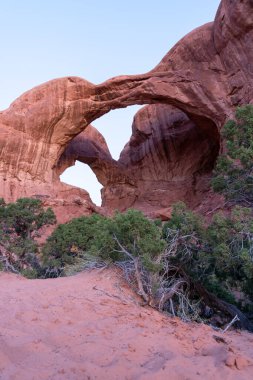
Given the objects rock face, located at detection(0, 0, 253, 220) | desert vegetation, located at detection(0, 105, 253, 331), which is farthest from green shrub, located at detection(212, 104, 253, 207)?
rock face, located at detection(0, 0, 253, 220)

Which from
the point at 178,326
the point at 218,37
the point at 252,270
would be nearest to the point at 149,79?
the point at 218,37

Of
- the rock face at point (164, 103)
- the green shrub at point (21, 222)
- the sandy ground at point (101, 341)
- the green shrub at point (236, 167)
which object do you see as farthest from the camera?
the rock face at point (164, 103)

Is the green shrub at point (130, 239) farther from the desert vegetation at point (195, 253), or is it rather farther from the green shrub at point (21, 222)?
the green shrub at point (21, 222)

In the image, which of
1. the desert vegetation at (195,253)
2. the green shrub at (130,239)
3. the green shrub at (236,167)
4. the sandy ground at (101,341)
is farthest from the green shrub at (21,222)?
the sandy ground at (101,341)

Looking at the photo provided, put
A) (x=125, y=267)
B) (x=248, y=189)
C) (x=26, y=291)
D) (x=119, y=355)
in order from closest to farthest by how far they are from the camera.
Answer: (x=119, y=355), (x=26, y=291), (x=125, y=267), (x=248, y=189)

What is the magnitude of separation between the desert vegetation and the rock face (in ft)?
34.9

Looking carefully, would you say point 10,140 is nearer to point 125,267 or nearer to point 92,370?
point 125,267

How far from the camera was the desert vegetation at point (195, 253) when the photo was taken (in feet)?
20.4

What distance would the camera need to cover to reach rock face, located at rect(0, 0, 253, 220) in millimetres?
20031

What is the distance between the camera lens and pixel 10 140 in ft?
72.7

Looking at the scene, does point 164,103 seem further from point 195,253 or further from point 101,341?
point 101,341

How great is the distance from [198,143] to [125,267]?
69.1 ft

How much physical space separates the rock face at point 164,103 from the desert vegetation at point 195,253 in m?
10.7

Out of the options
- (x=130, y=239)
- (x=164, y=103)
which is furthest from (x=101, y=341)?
(x=164, y=103)
